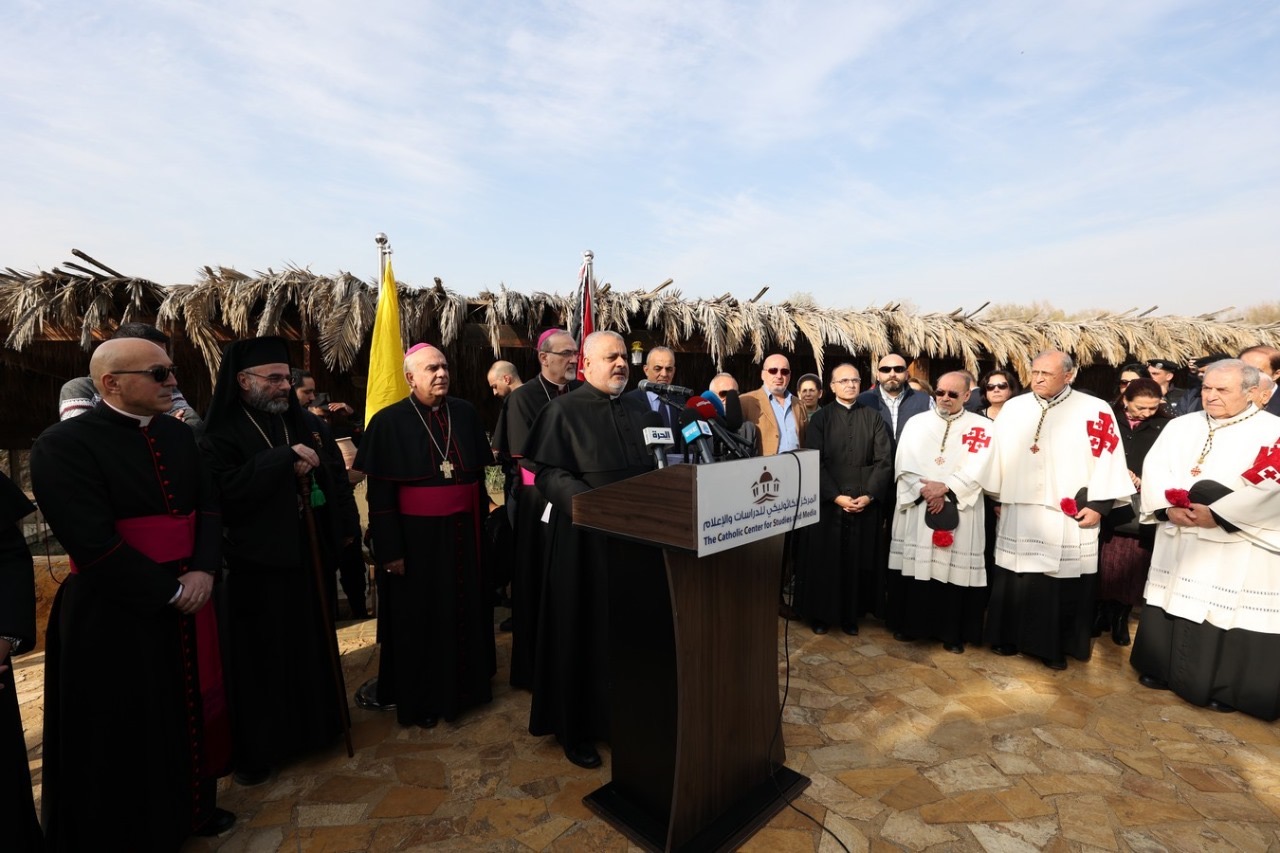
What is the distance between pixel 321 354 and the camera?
6.91m

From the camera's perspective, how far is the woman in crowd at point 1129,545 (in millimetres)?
4941

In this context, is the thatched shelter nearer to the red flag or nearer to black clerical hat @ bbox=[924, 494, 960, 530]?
the red flag

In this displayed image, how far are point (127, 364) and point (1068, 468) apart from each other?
17.9ft

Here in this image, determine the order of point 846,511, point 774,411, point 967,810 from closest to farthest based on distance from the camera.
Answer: point 967,810
point 846,511
point 774,411

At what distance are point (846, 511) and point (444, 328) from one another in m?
4.75

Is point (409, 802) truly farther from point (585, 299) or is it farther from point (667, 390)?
point (585, 299)

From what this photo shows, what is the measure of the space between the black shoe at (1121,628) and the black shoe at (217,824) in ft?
19.9

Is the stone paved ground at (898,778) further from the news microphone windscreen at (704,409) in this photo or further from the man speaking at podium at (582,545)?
the news microphone windscreen at (704,409)

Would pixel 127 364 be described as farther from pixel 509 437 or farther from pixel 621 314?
pixel 621 314

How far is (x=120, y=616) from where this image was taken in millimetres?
2389

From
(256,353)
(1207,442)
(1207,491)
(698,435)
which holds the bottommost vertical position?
(1207,491)

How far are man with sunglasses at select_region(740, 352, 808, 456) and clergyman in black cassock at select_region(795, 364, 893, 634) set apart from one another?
2.20 ft

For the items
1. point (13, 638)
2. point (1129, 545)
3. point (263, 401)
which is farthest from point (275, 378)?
point (1129, 545)

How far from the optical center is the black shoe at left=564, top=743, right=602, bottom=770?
3150mm
